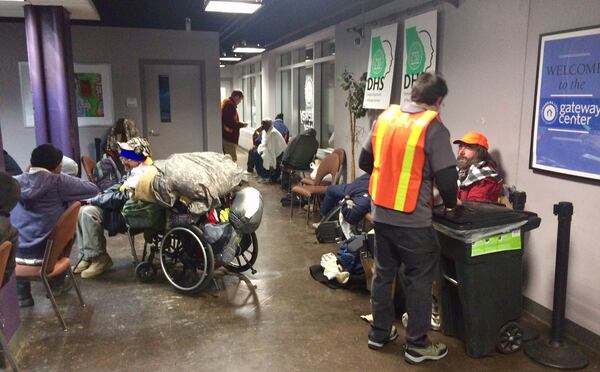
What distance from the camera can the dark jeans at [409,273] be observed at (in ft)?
8.50

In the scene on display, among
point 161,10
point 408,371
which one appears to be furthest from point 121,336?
point 161,10

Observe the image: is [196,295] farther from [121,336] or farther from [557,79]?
[557,79]

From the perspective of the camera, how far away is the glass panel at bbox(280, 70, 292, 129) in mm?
10097

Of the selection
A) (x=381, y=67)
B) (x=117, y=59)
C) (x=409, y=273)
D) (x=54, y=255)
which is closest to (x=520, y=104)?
(x=409, y=273)

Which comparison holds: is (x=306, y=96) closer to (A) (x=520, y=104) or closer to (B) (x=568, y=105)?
(A) (x=520, y=104)

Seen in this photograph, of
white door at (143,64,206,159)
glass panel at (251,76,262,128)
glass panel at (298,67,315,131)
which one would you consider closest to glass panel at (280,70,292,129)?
glass panel at (298,67,315,131)

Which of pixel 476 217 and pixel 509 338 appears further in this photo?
pixel 509 338

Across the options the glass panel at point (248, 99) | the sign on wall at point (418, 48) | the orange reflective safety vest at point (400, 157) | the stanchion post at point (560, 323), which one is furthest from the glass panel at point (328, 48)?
the glass panel at point (248, 99)

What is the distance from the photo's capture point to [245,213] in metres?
3.57

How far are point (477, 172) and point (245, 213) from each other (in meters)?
1.61

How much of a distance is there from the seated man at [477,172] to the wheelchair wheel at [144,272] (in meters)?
2.36

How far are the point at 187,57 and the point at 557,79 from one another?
616cm

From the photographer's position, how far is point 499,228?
261 centimetres

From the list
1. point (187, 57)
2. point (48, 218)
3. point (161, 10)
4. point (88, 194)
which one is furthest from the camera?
point (187, 57)
